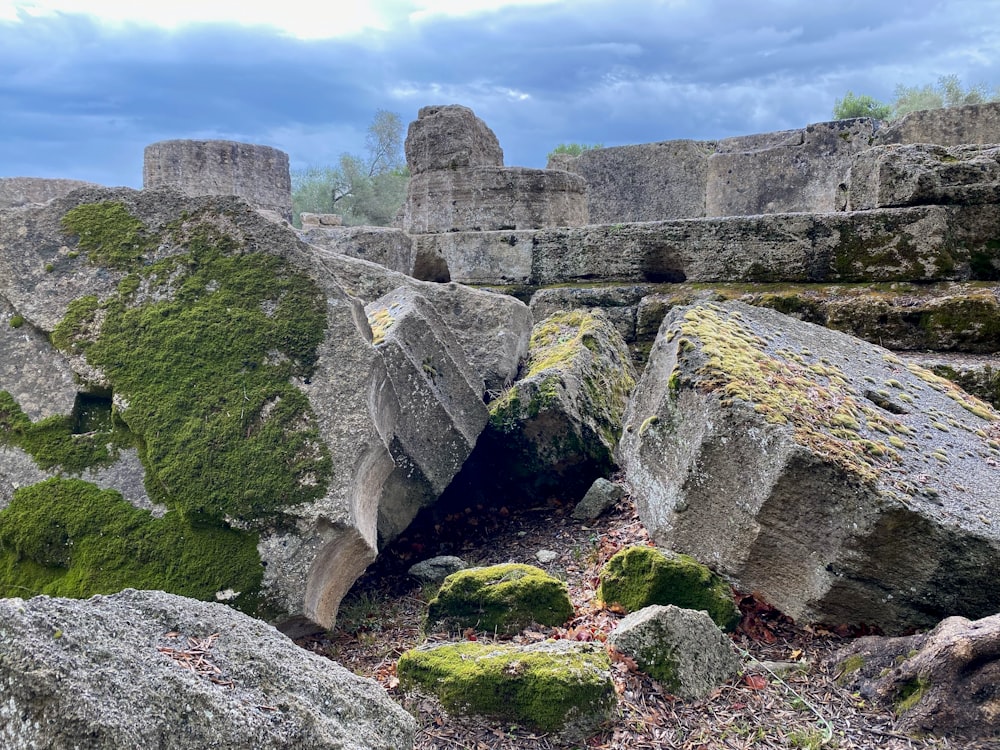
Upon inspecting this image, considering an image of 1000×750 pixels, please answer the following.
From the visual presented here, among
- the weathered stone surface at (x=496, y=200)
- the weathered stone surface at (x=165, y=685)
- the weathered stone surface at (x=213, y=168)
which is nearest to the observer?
the weathered stone surface at (x=165, y=685)

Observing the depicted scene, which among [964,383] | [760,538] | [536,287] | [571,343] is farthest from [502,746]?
[536,287]

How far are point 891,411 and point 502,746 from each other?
98.8 inches

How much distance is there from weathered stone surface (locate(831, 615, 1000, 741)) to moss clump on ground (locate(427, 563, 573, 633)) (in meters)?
1.11

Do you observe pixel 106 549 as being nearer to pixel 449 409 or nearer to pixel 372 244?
pixel 449 409

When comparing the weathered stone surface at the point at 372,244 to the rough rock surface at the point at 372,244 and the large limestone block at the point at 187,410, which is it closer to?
the rough rock surface at the point at 372,244

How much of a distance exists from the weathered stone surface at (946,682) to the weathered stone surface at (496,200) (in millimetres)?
6947

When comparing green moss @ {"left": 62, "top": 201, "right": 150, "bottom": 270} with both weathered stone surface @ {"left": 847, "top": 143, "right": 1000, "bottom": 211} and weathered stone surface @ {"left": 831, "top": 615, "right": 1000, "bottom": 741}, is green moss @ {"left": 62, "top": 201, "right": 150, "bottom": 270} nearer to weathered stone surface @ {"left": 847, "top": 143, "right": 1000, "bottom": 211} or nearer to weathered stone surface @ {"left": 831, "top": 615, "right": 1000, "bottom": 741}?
weathered stone surface @ {"left": 831, "top": 615, "right": 1000, "bottom": 741}

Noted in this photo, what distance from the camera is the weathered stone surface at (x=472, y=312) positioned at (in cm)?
507

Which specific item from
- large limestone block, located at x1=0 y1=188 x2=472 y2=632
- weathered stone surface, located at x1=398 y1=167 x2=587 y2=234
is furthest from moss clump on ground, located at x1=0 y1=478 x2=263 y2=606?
weathered stone surface, located at x1=398 y1=167 x2=587 y2=234

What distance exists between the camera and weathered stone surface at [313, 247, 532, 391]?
16.6ft

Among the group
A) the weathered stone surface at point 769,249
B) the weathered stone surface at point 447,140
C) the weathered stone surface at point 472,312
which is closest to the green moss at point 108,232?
the weathered stone surface at point 472,312

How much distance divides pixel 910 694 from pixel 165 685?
2179 millimetres

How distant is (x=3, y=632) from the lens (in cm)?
164

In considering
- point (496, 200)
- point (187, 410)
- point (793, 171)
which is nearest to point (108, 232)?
point (187, 410)
